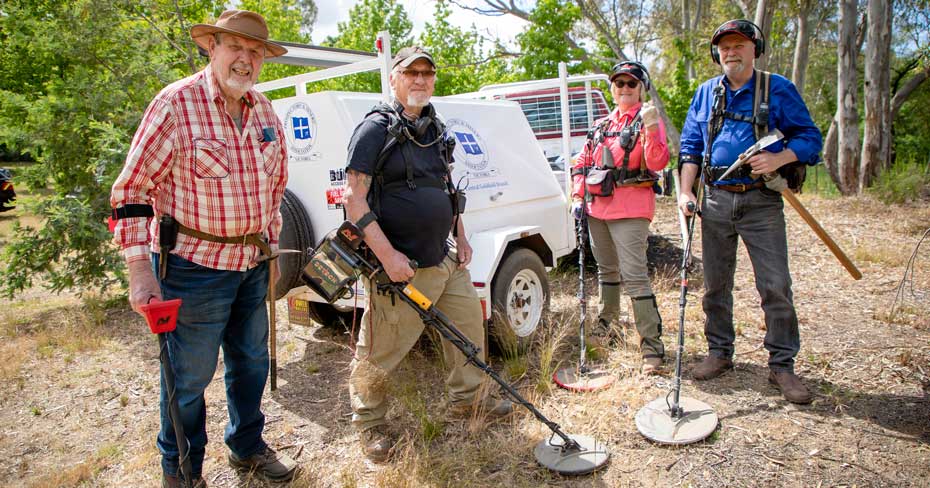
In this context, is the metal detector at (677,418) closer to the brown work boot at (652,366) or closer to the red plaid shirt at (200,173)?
the brown work boot at (652,366)

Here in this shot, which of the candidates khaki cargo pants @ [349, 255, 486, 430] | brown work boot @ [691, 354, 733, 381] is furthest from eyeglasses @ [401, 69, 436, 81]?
brown work boot @ [691, 354, 733, 381]

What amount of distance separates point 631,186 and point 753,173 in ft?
2.89

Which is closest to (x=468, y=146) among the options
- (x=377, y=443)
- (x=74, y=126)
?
(x=377, y=443)

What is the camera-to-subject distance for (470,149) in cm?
458

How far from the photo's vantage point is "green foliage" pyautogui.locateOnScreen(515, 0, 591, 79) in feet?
44.3

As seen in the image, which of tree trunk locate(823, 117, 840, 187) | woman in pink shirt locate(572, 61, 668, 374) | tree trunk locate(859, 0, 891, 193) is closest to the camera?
woman in pink shirt locate(572, 61, 668, 374)

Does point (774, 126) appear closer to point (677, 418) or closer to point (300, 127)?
point (677, 418)

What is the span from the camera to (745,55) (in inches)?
147

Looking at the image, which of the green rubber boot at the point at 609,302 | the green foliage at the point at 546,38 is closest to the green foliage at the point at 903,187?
the green foliage at the point at 546,38

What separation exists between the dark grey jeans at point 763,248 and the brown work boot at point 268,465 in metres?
2.95

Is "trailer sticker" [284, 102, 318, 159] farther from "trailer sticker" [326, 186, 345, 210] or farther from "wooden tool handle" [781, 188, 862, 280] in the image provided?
"wooden tool handle" [781, 188, 862, 280]

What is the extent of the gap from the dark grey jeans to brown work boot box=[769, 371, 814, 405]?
0.05 meters

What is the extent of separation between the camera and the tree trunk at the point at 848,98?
12.1m

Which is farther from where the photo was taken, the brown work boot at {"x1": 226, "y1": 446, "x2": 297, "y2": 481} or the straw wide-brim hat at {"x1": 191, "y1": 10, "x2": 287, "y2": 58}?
the brown work boot at {"x1": 226, "y1": 446, "x2": 297, "y2": 481}
